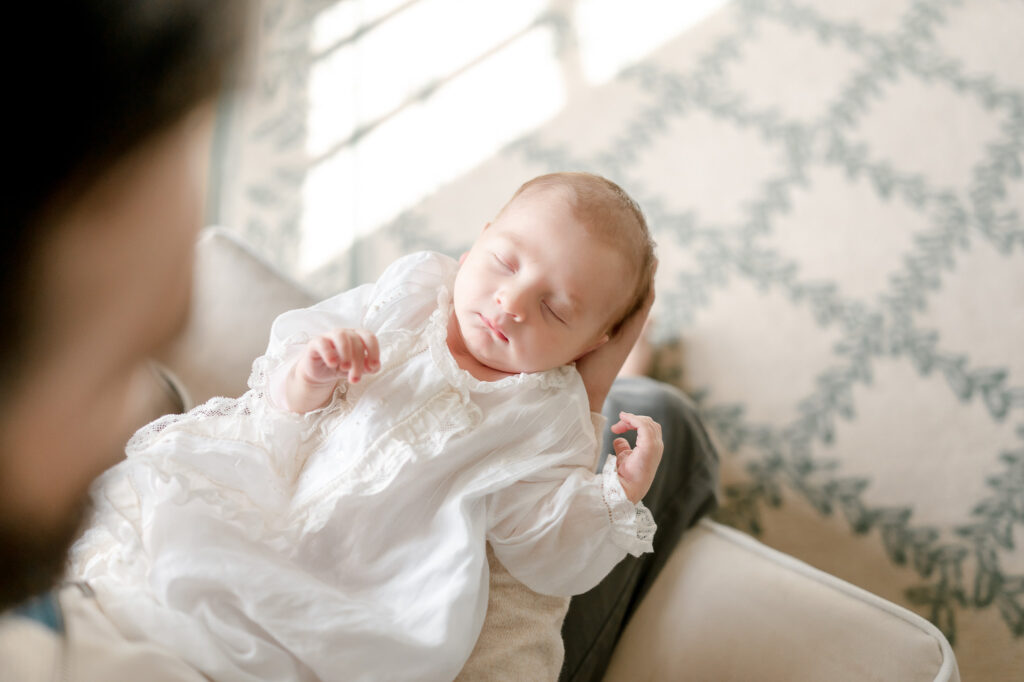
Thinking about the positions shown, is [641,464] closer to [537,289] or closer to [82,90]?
[537,289]

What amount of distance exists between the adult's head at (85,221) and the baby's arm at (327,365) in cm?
20

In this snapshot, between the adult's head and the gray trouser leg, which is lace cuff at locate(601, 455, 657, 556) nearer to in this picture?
the gray trouser leg

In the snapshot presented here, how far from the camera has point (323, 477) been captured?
2.72ft

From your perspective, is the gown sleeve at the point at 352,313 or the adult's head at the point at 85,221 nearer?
the adult's head at the point at 85,221

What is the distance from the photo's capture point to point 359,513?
0.82 metres

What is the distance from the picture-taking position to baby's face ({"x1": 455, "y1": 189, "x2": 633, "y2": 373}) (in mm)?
896

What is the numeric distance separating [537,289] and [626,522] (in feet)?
0.88

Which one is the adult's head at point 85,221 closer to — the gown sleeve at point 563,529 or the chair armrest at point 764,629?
the gown sleeve at point 563,529

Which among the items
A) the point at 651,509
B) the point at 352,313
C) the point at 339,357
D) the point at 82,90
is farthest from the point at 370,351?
the point at 651,509

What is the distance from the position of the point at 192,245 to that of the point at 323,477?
0.35 meters

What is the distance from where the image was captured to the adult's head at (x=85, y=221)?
1.29 feet

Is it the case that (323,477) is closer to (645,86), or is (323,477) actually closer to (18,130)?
(18,130)

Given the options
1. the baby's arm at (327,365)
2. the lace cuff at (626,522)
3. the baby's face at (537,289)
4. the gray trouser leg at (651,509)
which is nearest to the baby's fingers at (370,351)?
the baby's arm at (327,365)

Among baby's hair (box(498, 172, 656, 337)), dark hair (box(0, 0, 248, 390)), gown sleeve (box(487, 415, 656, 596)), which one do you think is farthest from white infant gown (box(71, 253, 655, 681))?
dark hair (box(0, 0, 248, 390))
